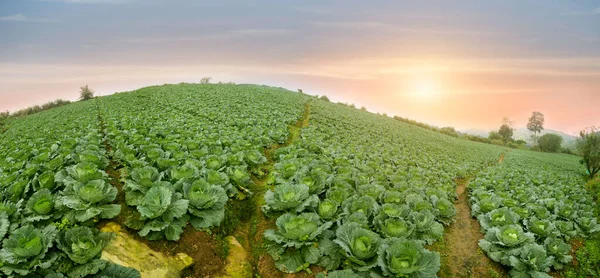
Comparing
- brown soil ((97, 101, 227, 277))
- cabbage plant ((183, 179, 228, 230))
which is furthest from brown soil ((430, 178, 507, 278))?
cabbage plant ((183, 179, 228, 230))

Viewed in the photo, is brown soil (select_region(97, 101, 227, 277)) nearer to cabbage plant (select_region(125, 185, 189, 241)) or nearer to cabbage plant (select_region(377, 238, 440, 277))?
cabbage plant (select_region(125, 185, 189, 241))

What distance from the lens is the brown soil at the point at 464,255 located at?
680cm

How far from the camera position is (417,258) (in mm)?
4973

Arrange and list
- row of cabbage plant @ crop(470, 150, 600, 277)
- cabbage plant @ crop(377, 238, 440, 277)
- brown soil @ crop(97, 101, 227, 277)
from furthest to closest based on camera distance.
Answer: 1. row of cabbage plant @ crop(470, 150, 600, 277)
2. brown soil @ crop(97, 101, 227, 277)
3. cabbage plant @ crop(377, 238, 440, 277)

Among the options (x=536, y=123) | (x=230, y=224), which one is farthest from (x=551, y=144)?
(x=230, y=224)

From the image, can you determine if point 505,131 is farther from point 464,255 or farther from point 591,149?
point 464,255

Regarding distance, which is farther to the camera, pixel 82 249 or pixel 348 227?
pixel 348 227

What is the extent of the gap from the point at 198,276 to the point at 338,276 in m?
2.58

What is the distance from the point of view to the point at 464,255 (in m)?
7.48

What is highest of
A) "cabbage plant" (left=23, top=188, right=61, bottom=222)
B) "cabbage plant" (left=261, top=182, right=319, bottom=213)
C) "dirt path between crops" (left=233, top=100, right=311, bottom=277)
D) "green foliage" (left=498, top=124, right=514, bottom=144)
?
"green foliage" (left=498, top=124, right=514, bottom=144)

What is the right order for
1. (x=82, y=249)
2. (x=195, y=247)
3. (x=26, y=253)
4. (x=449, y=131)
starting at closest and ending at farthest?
1. (x=26, y=253)
2. (x=82, y=249)
3. (x=195, y=247)
4. (x=449, y=131)

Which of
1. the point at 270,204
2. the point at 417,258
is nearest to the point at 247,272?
the point at 270,204

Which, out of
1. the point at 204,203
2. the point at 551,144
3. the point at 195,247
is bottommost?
the point at 195,247

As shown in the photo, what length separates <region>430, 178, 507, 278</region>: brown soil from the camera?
6803mm
